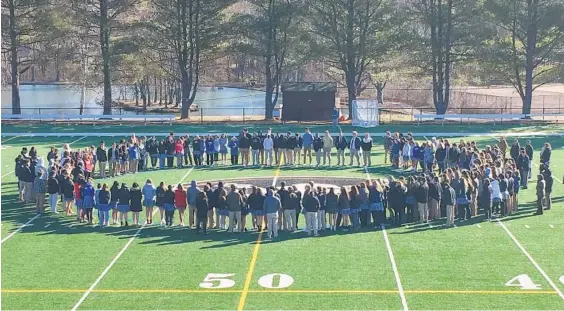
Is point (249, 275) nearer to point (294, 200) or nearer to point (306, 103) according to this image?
point (294, 200)

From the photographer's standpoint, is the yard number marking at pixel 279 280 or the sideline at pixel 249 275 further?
the yard number marking at pixel 279 280

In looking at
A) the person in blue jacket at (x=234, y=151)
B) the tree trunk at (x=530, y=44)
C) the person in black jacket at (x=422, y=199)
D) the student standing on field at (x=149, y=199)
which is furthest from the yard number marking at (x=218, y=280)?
the tree trunk at (x=530, y=44)

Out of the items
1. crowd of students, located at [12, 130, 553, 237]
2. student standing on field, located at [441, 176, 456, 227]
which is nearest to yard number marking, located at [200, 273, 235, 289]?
crowd of students, located at [12, 130, 553, 237]

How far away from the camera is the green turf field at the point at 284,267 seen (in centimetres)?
1514

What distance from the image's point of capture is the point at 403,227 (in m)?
20.9

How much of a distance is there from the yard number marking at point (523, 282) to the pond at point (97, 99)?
48095 millimetres

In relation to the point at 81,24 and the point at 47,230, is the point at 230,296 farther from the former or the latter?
the point at 81,24

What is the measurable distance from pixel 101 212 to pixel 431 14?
32573 mm

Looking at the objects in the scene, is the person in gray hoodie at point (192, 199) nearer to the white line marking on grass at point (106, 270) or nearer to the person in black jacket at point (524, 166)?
the white line marking on grass at point (106, 270)

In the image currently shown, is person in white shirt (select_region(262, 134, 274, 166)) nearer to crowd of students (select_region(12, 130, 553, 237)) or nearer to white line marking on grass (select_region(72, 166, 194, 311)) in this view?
crowd of students (select_region(12, 130, 553, 237))

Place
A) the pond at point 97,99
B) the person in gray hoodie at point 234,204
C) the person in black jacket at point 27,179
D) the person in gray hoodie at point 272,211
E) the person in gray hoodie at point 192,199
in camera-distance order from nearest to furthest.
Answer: the person in gray hoodie at point 272,211
the person in gray hoodie at point 234,204
the person in gray hoodie at point 192,199
the person in black jacket at point 27,179
the pond at point 97,99

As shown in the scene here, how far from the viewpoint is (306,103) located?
4703 cm

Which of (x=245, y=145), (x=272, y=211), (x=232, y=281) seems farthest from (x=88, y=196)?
(x=245, y=145)

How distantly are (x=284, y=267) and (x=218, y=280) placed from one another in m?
1.60
